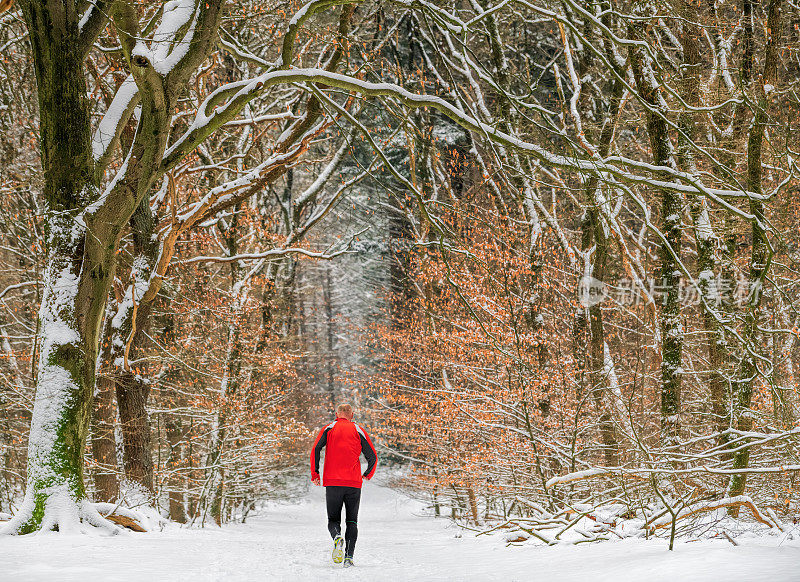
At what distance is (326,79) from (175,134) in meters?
4.17

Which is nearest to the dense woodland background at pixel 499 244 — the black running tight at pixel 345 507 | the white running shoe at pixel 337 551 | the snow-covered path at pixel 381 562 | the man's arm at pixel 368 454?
the snow-covered path at pixel 381 562

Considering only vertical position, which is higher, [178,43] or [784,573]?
[178,43]

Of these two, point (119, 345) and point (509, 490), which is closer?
point (119, 345)

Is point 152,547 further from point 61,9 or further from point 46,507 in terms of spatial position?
point 61,9

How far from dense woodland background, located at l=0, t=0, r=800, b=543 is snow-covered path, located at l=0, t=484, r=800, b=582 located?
0.57 m

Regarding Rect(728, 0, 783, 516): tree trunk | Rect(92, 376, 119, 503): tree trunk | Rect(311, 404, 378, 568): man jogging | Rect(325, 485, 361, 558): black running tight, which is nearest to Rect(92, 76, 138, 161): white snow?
Rect(311, 404, 378, 568): man jogging

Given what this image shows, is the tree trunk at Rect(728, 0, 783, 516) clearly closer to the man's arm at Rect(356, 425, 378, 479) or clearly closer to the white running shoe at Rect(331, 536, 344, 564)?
the man's arm at Rect(356, 425, 378, 479)

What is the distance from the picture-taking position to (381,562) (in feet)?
19.6

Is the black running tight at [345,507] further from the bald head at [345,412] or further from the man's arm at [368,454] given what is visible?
the bald head at [345,412]

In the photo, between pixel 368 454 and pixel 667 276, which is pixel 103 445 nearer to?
pixel 368 454

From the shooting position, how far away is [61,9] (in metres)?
5.37

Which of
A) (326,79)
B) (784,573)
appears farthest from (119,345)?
(784,573)

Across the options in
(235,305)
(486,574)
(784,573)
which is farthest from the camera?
(235,305)

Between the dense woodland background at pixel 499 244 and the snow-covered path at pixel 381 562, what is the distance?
57cm
